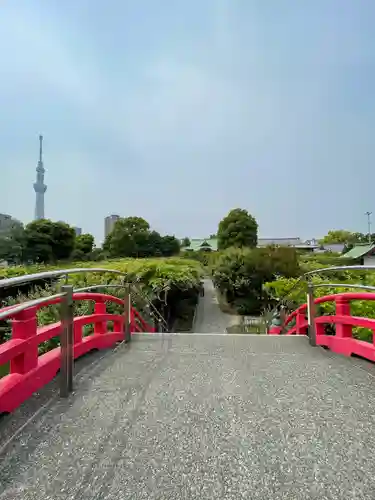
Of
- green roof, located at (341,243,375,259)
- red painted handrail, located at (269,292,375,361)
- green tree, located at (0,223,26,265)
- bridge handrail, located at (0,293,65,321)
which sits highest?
green tree, located at (0,223,26,265)

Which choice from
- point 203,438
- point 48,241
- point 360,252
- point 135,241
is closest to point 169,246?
point 135,241

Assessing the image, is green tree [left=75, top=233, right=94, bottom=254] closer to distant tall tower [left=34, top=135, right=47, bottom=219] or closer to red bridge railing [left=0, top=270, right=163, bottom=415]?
red bridge railing [left=0, top=270, right=163, bottom=415]

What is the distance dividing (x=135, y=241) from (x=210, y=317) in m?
A: 27.8

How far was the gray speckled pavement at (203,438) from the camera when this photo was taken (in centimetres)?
142

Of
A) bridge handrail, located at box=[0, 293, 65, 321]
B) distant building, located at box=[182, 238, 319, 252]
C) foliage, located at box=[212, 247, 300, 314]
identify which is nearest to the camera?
bridge handrail, located at box=[0, 293, 65, 321]

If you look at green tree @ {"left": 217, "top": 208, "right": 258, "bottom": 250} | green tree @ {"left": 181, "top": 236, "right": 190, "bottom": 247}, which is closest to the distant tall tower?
green tree @ {"left": 181, "top": 236, "right": 190, "bottom": 247}

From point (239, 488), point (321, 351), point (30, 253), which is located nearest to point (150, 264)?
point (321, 351)

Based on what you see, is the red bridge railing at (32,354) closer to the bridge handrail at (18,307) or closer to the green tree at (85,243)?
the bridge handrail at (18,307)

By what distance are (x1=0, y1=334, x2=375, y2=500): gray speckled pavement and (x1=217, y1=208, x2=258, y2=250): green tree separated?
100 feet

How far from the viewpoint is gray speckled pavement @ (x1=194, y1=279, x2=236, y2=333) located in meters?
12.3

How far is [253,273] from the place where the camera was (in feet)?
45.8

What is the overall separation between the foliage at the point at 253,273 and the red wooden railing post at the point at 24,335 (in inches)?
467

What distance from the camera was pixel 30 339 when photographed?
2.31 meters

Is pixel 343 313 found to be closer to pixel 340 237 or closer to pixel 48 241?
pixel 48 241
